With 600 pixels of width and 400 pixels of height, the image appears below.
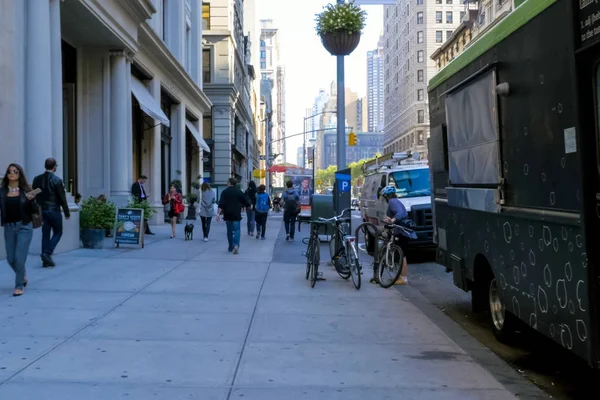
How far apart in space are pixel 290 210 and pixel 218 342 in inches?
465

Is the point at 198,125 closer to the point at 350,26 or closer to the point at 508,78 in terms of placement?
the point at 350,26

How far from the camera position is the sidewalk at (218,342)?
15.2 feet

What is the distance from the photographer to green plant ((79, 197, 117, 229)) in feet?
43.8

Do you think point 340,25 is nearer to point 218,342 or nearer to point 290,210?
point 290,210

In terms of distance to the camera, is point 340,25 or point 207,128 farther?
point 207,128

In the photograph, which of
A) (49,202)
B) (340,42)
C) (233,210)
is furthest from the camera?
(340,42)


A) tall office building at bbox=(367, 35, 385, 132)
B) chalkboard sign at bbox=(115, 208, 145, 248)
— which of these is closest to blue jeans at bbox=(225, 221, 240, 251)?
chalkboard sign at bbox=(115, 208, 145, 248)

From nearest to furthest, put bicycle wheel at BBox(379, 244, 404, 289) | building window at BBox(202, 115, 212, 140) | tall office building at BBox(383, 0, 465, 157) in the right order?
bicycle wheel at BBox(379, 244, 404, 289)
building window at BBox(202, 115, 212, 140)
tall office building at BBox(383, 0, 465, 157)

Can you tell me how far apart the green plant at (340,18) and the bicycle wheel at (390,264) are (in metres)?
6.29

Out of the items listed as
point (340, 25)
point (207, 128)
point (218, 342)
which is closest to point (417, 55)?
point (207, 128)

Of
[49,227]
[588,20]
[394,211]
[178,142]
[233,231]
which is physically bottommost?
[233,231]

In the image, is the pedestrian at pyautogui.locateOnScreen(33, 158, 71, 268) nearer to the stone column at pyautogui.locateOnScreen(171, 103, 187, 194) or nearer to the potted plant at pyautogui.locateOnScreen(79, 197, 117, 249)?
the potted plant at pyautogui.locateOnScreen(79, 197, 117, 249)

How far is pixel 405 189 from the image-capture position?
593 inches

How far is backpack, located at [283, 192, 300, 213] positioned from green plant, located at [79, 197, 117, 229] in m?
5.71
